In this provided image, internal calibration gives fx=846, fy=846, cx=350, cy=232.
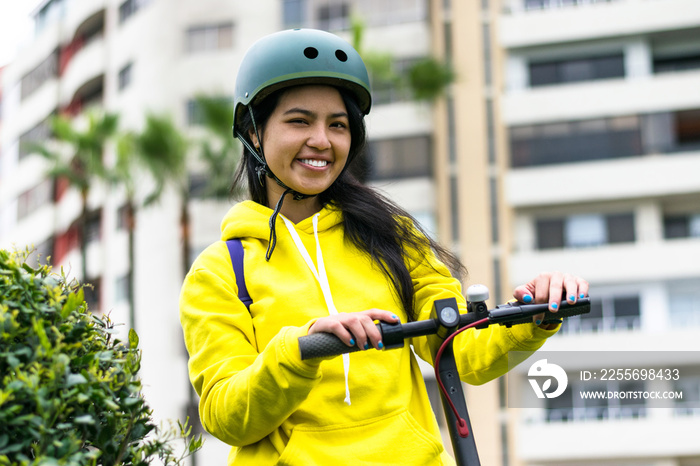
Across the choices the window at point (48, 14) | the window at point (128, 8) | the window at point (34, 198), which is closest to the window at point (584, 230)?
the window at point (128, 8)

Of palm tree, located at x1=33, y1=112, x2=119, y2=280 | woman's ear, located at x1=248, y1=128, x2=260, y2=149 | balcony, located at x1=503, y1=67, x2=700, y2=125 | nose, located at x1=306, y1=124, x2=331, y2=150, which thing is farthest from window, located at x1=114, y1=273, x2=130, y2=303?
nose, located at x1=306, y1=124, x2=331, y2=150

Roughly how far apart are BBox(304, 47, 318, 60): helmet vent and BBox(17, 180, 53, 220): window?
35396 mm

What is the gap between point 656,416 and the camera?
26234mm

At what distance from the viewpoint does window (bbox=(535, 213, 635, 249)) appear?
91.2 feet

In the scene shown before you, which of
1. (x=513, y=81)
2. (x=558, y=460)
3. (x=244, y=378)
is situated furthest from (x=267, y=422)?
(x=513, y=81)

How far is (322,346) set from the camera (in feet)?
7.13

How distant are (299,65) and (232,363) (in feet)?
3.51

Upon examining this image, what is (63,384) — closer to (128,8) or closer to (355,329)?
(355,329)

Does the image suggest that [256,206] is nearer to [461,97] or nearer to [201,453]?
[461,97]

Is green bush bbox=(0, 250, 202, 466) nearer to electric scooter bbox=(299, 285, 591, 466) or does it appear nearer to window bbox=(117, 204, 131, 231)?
electric scooter bbox=(299, 285, 591, 466)

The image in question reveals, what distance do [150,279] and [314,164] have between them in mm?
27977

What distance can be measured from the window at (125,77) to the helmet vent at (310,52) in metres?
30.2

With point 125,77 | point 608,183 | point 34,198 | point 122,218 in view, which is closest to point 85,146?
point 122,218

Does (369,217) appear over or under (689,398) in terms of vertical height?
under
